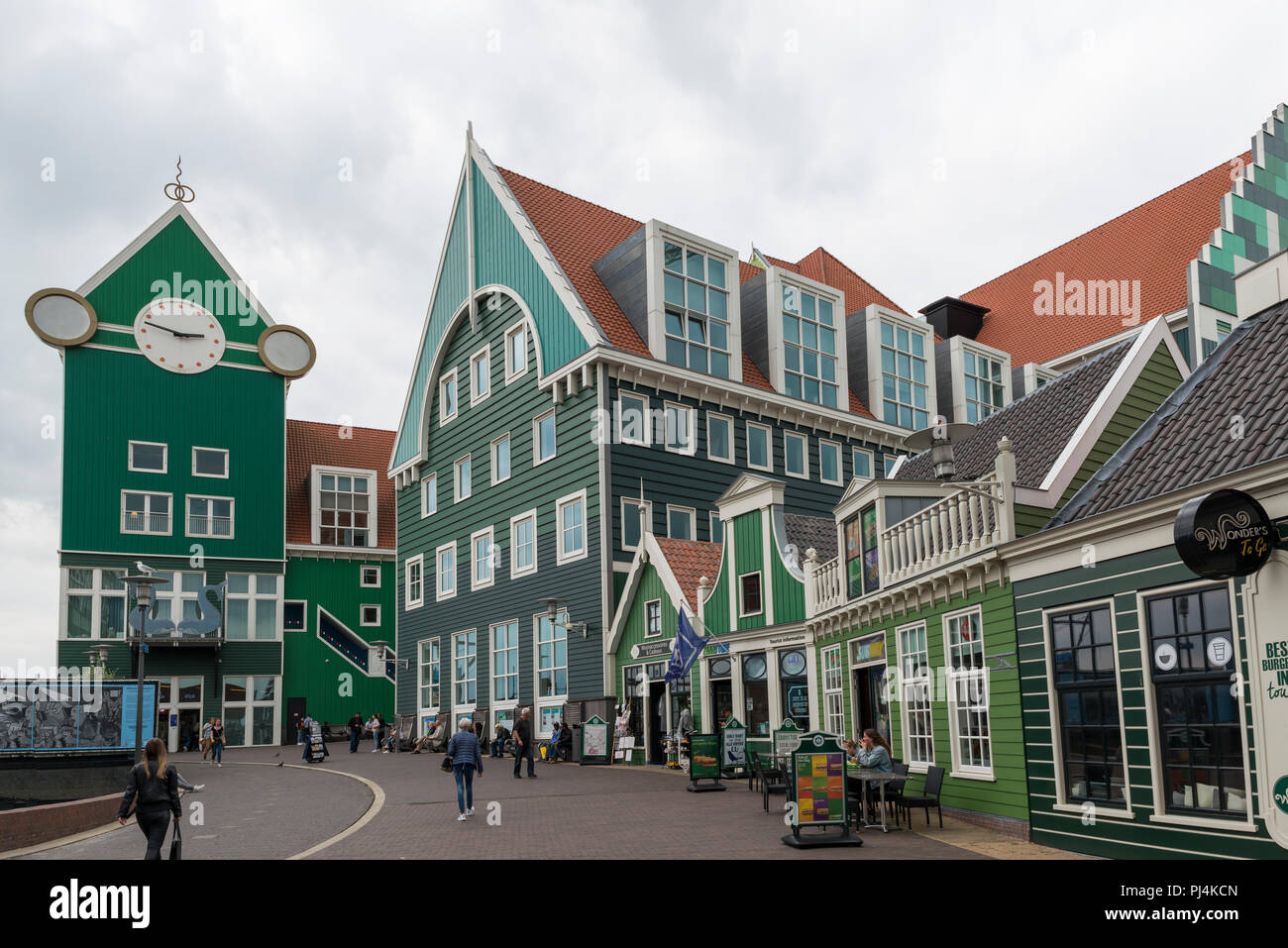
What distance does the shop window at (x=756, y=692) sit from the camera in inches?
966

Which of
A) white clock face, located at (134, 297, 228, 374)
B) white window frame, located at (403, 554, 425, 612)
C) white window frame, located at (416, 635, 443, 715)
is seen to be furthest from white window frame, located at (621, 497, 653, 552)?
white clock face, located at (134, 297, 228, 374)

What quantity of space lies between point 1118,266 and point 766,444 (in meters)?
15.9

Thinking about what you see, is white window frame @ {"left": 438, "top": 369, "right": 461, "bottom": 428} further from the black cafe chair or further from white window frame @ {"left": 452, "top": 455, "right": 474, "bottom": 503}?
the black cafe chair

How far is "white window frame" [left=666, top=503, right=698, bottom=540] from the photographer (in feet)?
107

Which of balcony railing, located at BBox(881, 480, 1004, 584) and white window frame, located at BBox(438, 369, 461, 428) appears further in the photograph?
white window frame, located at BBox(438, 369, 461, 428)

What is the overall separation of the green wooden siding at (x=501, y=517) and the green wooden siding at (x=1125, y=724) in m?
18.1

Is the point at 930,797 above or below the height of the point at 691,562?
below

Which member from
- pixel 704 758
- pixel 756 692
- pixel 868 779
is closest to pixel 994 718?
pixel 868 779

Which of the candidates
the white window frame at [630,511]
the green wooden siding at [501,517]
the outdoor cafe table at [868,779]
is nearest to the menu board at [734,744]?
the green wooden siding at [501,517]

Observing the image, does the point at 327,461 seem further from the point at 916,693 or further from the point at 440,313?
the point at 916,693

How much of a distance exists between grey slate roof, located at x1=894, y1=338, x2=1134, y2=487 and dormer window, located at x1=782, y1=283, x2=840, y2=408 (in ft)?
51.6

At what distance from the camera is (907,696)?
58.2ft

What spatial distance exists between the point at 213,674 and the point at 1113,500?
41.7m
